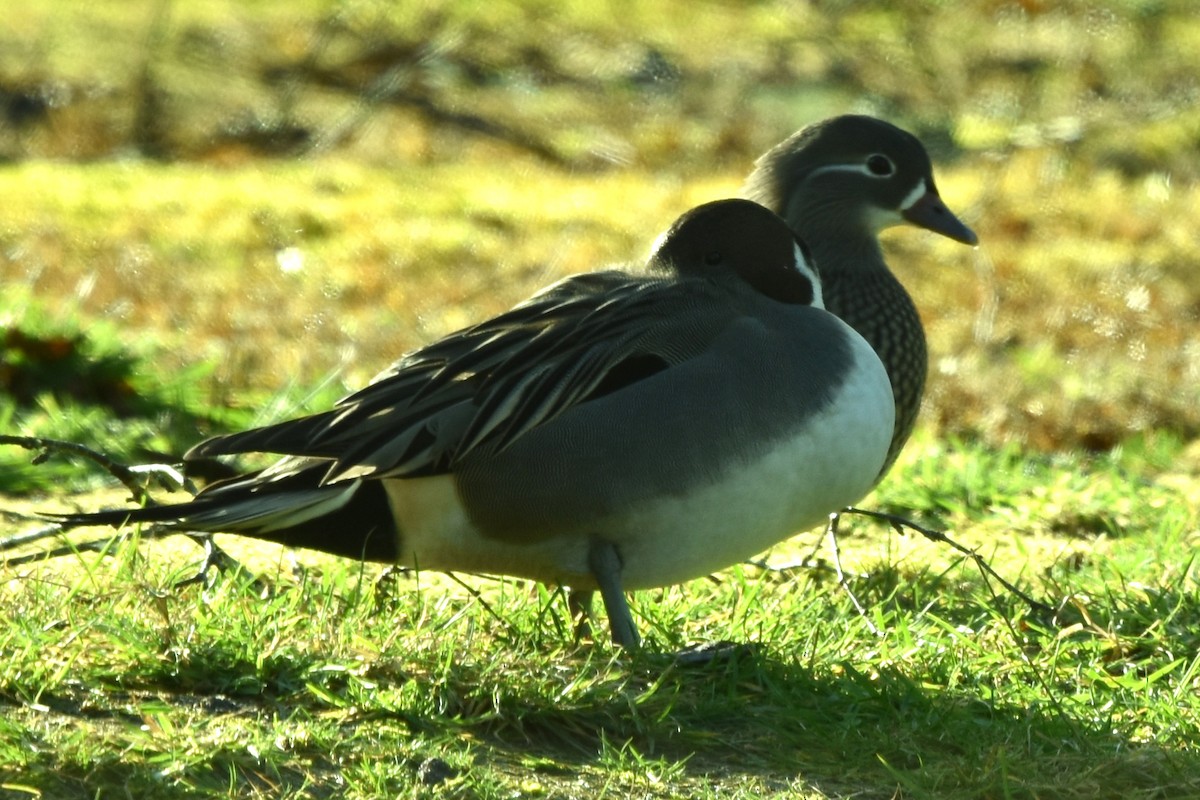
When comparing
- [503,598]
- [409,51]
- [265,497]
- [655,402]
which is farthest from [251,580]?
[409,51]

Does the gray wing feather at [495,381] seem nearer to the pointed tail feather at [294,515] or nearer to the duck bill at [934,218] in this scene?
the pointed tail feather at [294,515]

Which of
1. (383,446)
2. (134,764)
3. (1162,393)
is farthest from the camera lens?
(1162,393)

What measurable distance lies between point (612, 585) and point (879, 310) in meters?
1.52

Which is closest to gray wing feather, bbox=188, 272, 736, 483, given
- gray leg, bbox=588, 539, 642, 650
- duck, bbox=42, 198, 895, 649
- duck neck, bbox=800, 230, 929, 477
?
duck, bbox=42, 198, 895, 649

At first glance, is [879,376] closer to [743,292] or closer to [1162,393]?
[743,292]

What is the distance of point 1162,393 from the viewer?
6.06 metres

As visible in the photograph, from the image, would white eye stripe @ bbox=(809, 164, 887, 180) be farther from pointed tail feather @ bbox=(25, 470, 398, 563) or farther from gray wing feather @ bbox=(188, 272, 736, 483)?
pointed tail feather @ bbox=(25, 470, 398, 563)

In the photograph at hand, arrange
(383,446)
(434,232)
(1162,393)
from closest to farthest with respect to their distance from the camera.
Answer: (383,446), (1162,393), (434,232)

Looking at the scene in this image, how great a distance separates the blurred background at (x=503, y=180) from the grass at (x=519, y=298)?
1.1 inches

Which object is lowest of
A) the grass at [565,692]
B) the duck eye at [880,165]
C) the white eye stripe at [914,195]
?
the grass at [565,692]

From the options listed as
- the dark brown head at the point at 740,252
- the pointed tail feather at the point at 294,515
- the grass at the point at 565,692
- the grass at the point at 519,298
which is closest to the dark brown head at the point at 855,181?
the grass at the point at 519,298

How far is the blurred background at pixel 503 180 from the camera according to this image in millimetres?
5930

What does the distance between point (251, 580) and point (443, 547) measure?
14.7 inches

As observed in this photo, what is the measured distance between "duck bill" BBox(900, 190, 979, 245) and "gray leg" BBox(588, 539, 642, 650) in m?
1.87
